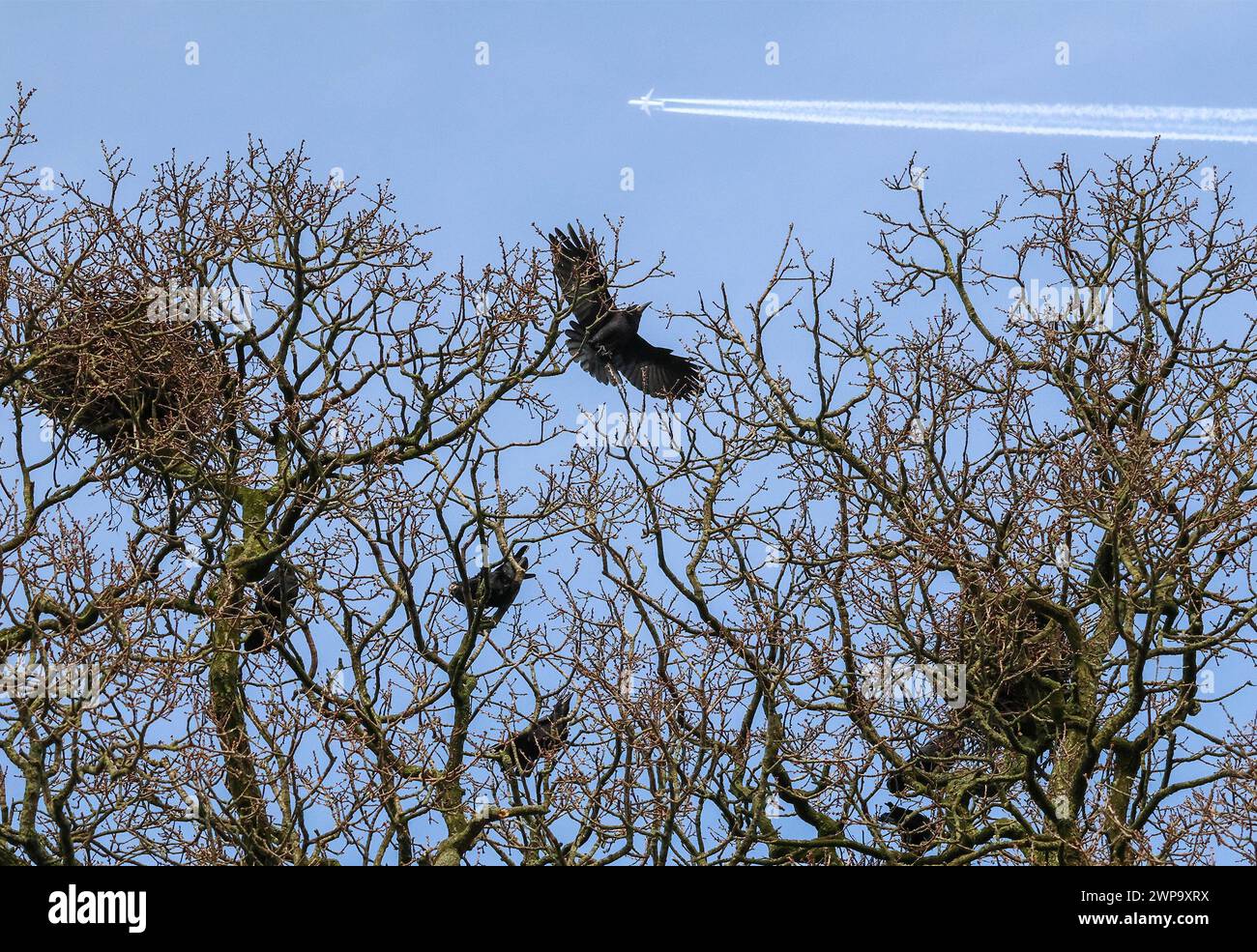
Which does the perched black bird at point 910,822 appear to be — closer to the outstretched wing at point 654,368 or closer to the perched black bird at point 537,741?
the perched black bird at point 537,741

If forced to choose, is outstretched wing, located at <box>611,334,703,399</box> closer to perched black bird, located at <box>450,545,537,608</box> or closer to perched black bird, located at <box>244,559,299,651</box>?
perched black bird, located at <box>450,545,537,608</box>

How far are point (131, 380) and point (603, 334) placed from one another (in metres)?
4.50

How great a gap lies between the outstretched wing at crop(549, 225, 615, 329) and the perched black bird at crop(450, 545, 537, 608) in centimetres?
277

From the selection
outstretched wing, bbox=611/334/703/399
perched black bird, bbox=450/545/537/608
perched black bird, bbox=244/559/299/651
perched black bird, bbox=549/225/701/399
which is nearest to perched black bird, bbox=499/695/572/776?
perched black bird, bbox=450/545/537/608

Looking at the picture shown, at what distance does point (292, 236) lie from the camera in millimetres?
14312

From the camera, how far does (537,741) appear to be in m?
12.1

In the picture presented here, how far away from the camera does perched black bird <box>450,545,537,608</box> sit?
Result: 41.6 ft

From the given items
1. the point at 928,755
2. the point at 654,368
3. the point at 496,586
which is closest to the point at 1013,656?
the point at 928,755

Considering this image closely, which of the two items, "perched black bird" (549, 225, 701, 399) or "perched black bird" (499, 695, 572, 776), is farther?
"perched black bird" (549, 225, 701, 399)

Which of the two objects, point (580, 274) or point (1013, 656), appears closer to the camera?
point (1013, 656)

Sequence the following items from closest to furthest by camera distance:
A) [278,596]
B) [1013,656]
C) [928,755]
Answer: [928,755] → [1013,656] → [278,596]

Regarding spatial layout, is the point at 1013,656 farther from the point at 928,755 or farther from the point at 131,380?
the point at 131,380
